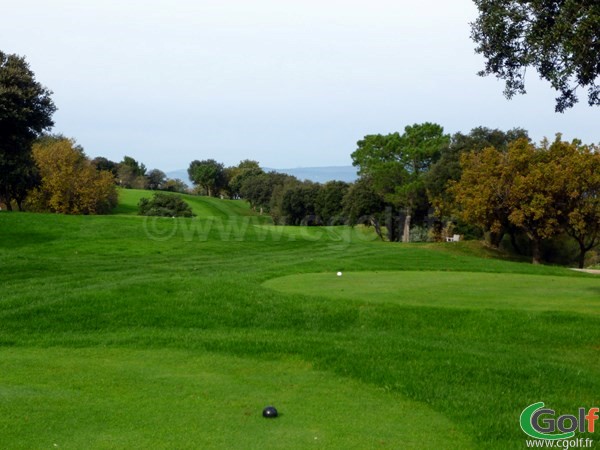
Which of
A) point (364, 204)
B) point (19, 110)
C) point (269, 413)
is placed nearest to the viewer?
point (269, 413)

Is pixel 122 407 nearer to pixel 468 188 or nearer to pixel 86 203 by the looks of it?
pixel 468 188

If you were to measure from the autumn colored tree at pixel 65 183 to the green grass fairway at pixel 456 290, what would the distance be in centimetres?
4974

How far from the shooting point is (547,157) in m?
38.8

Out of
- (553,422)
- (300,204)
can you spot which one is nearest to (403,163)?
(300,204)

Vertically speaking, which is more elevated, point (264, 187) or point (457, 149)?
point (457, 149)

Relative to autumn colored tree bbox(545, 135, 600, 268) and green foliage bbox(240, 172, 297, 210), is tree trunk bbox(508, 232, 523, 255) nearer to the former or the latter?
autumn colored tree bbox(545, 135, 600, 268)

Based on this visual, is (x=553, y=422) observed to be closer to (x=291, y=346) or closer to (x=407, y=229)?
(x=291, y=346)

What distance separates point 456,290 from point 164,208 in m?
57.9

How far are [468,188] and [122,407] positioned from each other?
3467cm

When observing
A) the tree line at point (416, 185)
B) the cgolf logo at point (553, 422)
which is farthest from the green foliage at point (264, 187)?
the cgolf logo at point (553, 422)

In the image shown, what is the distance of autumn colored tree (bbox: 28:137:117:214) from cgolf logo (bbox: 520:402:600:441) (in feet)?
195

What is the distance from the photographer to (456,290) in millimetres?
14750

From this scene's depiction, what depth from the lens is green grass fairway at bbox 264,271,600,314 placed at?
13.0 meters

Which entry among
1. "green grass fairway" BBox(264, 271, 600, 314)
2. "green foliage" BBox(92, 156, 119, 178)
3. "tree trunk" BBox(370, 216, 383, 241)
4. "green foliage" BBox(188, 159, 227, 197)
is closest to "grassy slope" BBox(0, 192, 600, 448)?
Result: "green grass fairway" BBox(264, 271, 600, 314)
